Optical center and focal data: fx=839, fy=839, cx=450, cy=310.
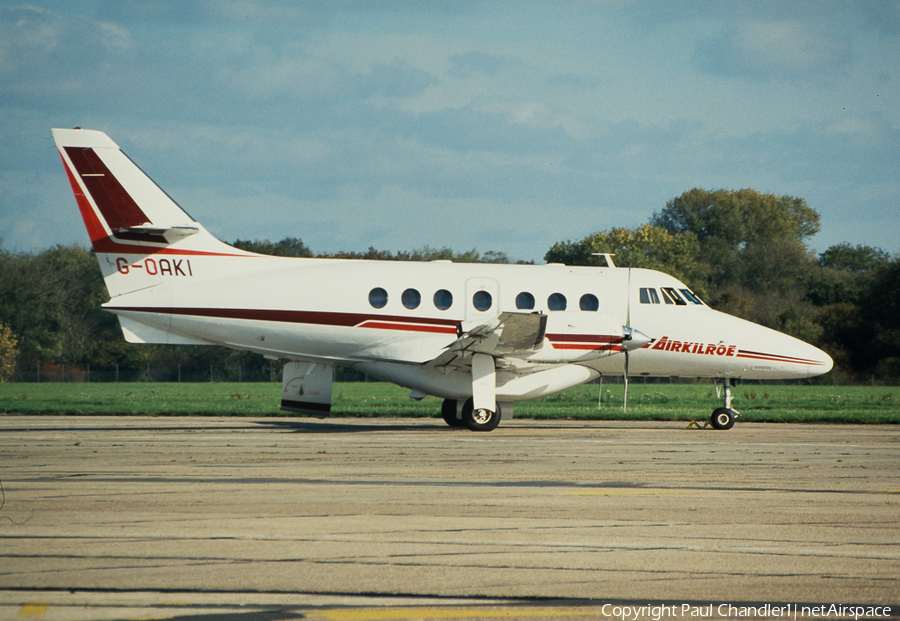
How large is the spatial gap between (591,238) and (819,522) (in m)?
71.2

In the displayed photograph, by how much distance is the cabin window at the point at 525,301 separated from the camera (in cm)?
1934

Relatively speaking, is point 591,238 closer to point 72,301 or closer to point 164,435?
point 72,301

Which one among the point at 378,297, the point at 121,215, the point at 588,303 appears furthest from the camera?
the point at 588,303

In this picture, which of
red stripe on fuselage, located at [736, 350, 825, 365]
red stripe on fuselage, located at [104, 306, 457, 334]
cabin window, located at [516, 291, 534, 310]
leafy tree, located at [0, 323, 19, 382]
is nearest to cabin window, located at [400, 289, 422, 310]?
red stripe on fuselage, located at [104, 306, 457, 334]

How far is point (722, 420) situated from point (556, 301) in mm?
4808

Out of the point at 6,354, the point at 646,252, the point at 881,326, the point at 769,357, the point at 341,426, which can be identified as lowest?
the point at 341,426

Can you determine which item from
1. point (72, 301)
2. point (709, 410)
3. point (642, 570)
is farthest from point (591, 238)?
point (642, 570)

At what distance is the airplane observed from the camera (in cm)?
1806

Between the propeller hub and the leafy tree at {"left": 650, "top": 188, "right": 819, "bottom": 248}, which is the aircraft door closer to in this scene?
the propeller hub

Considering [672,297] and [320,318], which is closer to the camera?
[320,318]

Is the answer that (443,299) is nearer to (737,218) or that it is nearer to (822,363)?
(822,363)

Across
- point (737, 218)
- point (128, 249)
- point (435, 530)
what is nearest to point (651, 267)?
point (737, 218)

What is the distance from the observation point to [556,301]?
64.3ft

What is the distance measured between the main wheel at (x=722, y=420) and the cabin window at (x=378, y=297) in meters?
8.17
